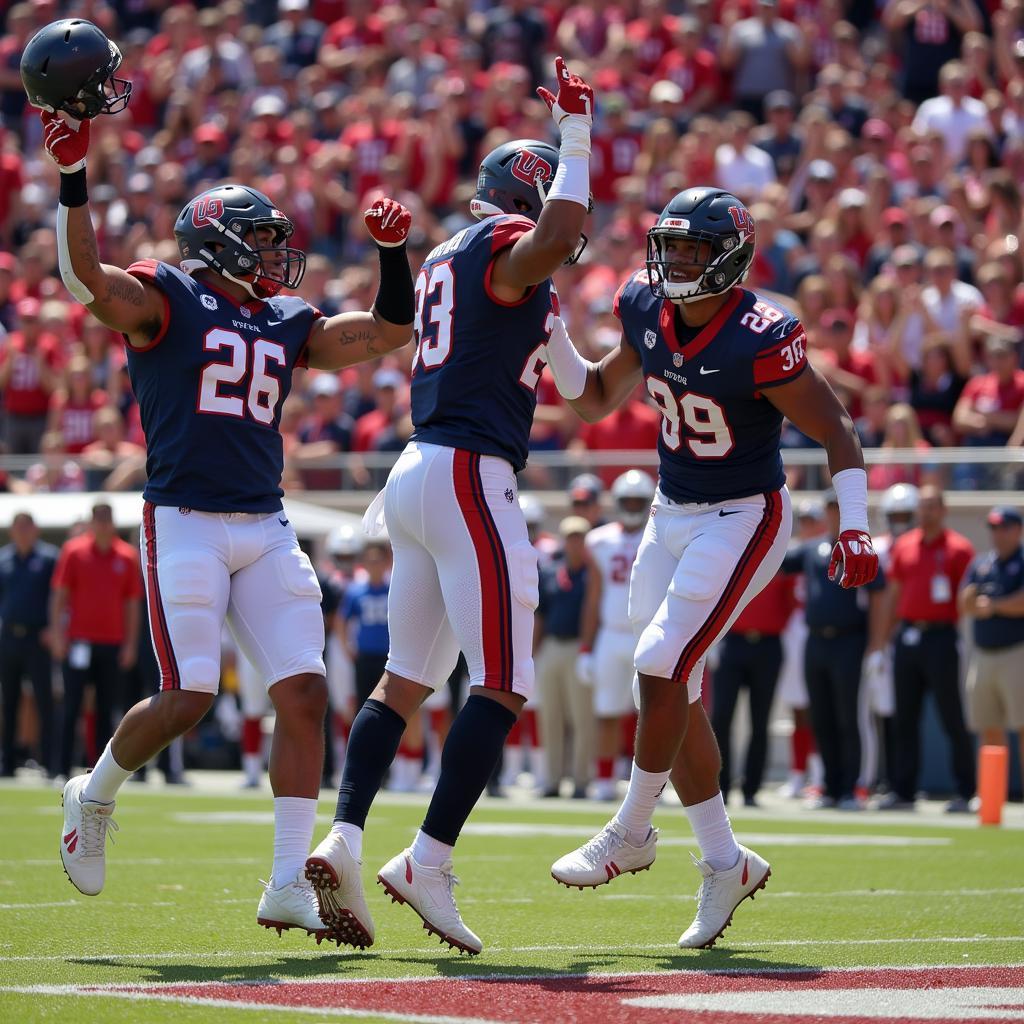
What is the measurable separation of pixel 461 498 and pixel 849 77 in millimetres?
11871

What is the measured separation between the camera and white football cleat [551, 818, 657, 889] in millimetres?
5574

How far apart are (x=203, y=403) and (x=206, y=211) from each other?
1.95ft

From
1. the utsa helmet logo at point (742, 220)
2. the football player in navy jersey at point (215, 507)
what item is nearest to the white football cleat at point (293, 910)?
the football player in navy jersey at point (215, 507)

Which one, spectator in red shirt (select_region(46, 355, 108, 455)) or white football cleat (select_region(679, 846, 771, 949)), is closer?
white football cleat (select_region(679, 846, 771, 949))

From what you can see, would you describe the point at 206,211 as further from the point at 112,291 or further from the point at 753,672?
the point at 753,672

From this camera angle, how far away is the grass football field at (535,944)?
430cm

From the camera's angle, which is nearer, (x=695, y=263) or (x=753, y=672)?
(x=695, y=263)

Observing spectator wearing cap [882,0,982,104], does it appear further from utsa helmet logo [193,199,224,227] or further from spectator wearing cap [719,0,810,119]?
utsa helmet logo [193,199,224,227]

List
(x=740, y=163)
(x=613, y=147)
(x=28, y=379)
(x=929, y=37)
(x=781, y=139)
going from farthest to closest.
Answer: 1. (x=28, y=379)
2. (x=613, y=147)
3. (x=929, y=37)
4. (x=781, y=139)
5. (x=740, y=163)

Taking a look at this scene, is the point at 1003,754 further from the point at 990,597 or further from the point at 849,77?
the point at 849,77

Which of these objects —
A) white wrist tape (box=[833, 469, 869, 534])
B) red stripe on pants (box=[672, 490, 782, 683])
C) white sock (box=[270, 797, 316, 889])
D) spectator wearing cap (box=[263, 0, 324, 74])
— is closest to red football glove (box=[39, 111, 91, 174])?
white sock (box=[270, 797, 316, 889])

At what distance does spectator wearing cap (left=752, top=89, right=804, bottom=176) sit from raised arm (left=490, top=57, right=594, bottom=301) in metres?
10.7

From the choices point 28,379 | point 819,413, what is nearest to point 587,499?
point 28,379

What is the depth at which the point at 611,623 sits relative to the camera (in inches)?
510
